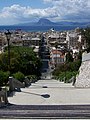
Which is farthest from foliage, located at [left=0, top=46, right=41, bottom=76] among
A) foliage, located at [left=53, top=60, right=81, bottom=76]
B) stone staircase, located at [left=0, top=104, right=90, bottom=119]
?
stone staircase, located at [left=0, top=104, right=90, bottom=119]

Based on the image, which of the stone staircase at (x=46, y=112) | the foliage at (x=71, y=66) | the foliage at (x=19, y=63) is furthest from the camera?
the foliage at (x=71, y=66)

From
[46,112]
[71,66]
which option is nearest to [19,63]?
[71,66]

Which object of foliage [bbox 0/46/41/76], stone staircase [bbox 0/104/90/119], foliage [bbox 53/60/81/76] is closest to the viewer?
stone staircase [bbox 0/104/90/119]

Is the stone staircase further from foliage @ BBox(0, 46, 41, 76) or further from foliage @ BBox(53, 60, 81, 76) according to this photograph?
foliage @ BBox(53, 60, 81, 76)

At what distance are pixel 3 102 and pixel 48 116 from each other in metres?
2.18

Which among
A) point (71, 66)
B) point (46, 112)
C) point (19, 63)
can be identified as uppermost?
point (46, 112)

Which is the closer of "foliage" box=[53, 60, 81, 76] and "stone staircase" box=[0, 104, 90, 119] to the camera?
"stone staircase" box=[0, 104, 90, 119]

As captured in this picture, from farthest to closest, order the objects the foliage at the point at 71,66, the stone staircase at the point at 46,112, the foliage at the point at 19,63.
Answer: the foliage at the point at 71,66
the foliage at the point at 19,63
the stone staircase at the point at 46,112

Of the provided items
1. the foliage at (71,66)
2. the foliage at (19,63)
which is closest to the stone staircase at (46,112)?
the foliage at (19,63)

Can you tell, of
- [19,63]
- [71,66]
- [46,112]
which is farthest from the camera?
[71,66]

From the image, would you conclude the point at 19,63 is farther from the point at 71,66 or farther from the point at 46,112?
the point at 46,112

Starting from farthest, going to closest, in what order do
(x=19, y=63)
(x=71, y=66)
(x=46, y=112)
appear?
(x=71, y=66), (x=19, y=63), (x=46, y=112)

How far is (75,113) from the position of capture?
8.99 m

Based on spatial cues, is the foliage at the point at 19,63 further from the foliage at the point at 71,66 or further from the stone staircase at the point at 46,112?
the stone staircase at the point at 46,112
